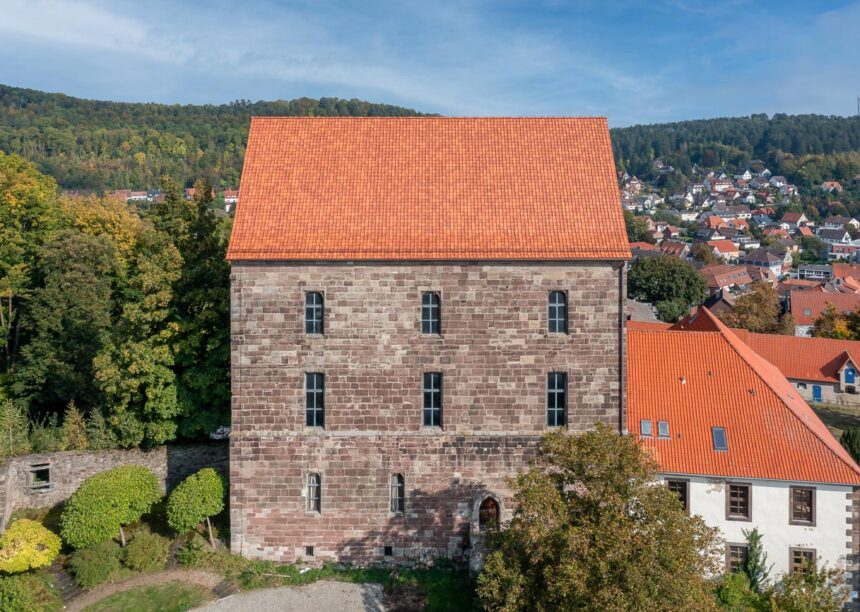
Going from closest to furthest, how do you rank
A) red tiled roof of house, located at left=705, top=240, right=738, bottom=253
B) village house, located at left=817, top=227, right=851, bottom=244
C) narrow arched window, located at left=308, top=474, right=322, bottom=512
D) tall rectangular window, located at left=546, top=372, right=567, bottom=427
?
tall rectangular window, located at left=546, top=372, right=567, bottom=427 → narrow arched window, located at left=308, top=474, right=322, bottom=512 → red tiled roof of house, located at left=705, top=240, right=738, bottom=253 → village house, located at left=817, top=227, right=851, bottom=244

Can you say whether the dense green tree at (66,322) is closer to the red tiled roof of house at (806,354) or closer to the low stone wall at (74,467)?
the low stone wall at (74,467)

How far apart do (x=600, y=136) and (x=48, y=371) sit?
28304mm

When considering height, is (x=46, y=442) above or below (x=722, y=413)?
below

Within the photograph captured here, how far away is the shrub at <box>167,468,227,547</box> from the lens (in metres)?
25.0

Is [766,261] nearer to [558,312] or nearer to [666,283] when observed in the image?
[666,283]

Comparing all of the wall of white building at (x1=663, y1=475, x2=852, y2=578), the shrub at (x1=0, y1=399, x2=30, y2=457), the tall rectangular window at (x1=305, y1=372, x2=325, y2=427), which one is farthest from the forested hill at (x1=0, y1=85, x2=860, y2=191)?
the wall of white building at (x1=663, y1=475, x2=852, y2=578)

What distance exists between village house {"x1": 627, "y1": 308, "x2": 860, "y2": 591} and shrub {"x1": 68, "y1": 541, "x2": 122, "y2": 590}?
18217 millimetres

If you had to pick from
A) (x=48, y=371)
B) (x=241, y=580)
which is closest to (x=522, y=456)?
(x=241, y=580)

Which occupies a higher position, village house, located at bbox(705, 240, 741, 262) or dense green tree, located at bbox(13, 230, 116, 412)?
village house, located at bbox(705, 240, 741, 262)

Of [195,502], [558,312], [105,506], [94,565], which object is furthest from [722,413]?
[94,565]

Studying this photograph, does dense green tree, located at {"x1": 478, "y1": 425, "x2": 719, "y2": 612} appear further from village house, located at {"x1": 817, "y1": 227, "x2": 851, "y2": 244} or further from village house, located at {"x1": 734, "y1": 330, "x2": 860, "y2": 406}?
village house, located at {"x1": 817, "y1": 227, "x2": 851, "y2": 244}

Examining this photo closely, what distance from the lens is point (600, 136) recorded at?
1050 inches

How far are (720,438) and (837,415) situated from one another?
29.5m

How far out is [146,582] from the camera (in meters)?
24.2
